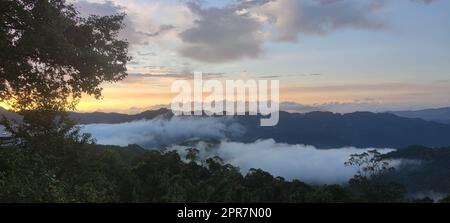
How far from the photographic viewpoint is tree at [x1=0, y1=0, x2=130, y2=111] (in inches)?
679

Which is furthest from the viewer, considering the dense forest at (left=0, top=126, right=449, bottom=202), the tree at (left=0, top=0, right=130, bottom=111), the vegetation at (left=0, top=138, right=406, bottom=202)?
the vegetation at (left=0, top=138, right=406, bottom=202)

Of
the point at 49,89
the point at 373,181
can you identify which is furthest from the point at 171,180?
the point at 49,89

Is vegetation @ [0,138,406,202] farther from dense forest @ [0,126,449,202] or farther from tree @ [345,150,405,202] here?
tree @ [345,150,405,202]

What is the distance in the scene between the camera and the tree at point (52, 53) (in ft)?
56.5

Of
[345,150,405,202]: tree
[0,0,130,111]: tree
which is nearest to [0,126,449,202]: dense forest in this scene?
[345,150,405,202]: tree

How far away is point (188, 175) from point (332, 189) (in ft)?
73.1

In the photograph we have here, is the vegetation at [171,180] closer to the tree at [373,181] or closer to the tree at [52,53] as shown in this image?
the tree at [373,181]

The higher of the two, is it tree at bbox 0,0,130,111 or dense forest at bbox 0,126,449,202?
tree at bbox 0,0,130,111

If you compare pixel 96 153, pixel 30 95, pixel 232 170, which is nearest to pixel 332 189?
pixel 232 170

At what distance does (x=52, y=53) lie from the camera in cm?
1859

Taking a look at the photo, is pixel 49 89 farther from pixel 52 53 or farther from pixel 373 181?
pixel 373 181

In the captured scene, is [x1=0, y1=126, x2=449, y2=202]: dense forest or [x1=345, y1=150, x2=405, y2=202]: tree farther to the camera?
[x1=345, y1=150, x2=405, y2=202]: tree
